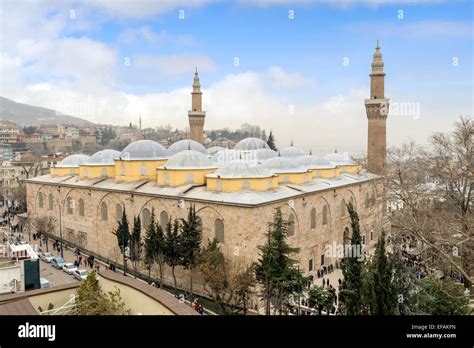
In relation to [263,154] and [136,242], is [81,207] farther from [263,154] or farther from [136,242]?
[263,154]

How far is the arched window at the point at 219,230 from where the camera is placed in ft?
56.9

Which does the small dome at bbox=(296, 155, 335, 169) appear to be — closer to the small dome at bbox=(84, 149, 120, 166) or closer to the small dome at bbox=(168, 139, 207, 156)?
the small dome at bbox=(168, 139, 207, 156)

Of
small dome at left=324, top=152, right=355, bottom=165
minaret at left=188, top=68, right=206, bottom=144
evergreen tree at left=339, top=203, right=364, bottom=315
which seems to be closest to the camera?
evergreen tree at left=339, top=203, right=364, bottom=315

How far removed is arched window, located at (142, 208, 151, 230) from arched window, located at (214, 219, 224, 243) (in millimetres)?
4248

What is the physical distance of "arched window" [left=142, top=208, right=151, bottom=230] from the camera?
20270 mm

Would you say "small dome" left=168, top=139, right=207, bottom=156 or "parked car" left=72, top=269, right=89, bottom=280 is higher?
"small dome" left=168, top=139, right=207, bottom=156

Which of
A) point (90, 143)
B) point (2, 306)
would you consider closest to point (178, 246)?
point (2, 306)

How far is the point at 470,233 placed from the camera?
45.4 feet

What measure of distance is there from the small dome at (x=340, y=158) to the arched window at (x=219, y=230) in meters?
14.1

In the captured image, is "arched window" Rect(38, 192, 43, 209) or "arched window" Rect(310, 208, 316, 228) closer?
"arched window" Rect(310, 208, 316, 228)

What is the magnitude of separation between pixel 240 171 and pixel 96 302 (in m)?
10.5

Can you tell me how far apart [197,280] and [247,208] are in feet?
12.5

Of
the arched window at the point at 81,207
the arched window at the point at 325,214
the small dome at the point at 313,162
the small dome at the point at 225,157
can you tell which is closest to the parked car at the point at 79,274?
the arched window at the point at 81,207

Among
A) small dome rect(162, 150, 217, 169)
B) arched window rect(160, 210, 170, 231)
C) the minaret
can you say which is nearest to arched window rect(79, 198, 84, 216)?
small dome rect(162, 150, 217, 169)
